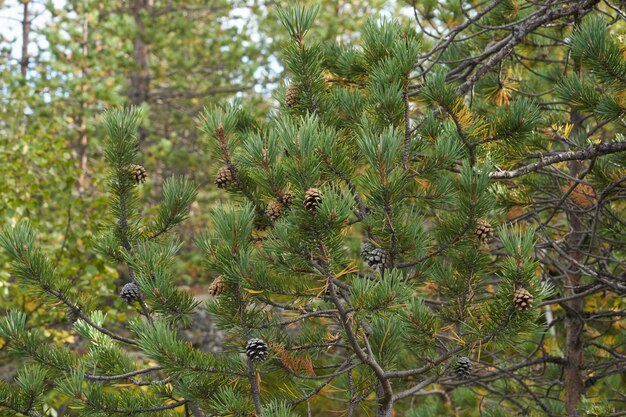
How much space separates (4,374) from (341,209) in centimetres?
762

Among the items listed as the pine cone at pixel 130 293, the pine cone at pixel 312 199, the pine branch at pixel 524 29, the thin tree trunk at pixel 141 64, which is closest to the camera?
the pine cone at pixel 312 199

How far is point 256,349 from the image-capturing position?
2.14 m

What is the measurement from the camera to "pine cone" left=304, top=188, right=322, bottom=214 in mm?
1810

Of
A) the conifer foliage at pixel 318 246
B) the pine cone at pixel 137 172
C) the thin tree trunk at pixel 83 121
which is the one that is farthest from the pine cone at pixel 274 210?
the thin tree trunk at pixel 83 121

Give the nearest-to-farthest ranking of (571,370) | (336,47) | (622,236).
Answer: (336,47)
(622,236)
(571,370)

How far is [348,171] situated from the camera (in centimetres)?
209

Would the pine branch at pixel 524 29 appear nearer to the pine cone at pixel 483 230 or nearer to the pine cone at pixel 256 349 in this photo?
the pine cone at pixel 483 230

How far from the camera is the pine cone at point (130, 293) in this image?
2471 millimetres

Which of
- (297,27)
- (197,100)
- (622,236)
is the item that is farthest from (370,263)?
(197,100)

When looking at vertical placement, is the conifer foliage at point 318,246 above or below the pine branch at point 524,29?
below

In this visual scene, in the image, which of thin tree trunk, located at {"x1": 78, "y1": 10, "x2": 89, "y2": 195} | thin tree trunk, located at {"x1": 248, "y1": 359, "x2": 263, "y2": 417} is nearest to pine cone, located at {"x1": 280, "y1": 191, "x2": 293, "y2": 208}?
thin tree trunk, located at {"x1": 248, "y1": 359, "x2": 263, "y2": 417}

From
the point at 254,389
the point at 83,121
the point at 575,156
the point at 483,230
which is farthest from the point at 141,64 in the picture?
the point at 483,230

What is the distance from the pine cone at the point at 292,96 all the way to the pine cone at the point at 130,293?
936mm

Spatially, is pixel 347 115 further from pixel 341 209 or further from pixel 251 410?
pixel 251 410
